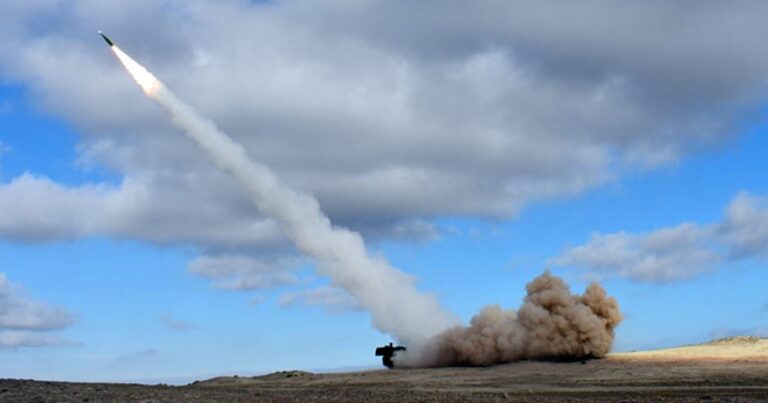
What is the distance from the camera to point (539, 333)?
149 feet

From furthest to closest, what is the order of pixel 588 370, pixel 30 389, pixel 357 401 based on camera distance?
pixel 588 370, pixel 30 389, pixel 357 401

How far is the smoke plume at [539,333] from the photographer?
45.2 meters

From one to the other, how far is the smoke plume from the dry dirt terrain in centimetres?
148

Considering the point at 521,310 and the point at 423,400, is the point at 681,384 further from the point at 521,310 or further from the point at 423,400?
the point at 521,310

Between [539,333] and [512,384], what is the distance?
34.3 ft

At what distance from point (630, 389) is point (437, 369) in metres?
15.4

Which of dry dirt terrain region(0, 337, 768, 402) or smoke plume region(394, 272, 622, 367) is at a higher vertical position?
smoke plume region(394, 272, 622, 367)

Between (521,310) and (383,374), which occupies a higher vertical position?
(521,310)

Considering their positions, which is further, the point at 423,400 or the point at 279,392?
the point at 279,392

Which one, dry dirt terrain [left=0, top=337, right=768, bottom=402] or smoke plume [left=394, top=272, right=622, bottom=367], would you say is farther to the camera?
smoke plume [left=394, top=272, right=622, bottom=367]

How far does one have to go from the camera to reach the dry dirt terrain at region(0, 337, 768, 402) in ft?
93.0

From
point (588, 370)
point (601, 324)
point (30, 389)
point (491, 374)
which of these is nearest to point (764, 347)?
point (601, 324)

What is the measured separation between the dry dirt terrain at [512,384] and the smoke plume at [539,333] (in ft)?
4.87

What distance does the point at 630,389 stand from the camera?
30.7 meters
